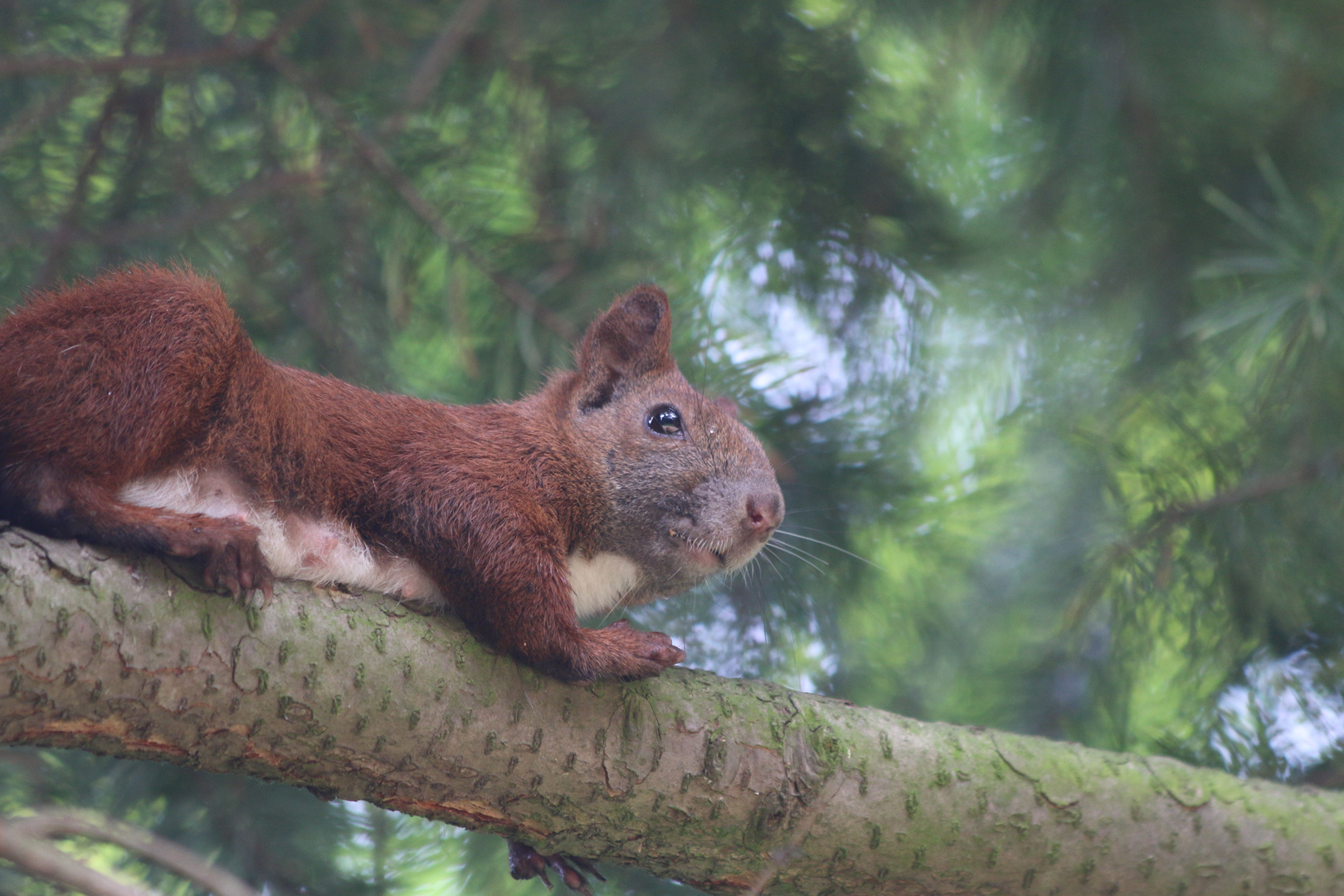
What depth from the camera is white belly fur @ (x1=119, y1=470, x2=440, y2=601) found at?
1.50m

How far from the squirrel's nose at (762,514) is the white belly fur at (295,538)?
1.91 ft

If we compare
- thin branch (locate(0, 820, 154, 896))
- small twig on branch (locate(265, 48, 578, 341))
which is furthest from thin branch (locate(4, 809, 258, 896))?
small twig on branch (locate(265, 48, 578, 341))

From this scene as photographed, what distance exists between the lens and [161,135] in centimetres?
255

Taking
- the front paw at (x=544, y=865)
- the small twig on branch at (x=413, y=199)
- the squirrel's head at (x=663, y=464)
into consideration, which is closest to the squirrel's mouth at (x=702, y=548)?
the squirrel's head at (x=663, y=464)

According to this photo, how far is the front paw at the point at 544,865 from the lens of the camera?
176cm

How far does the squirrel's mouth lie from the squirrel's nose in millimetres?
64

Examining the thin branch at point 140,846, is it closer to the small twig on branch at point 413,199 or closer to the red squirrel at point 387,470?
the red squirrel at point 387,470

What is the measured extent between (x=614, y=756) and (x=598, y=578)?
19.0 inches

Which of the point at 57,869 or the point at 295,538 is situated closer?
the point at 57,869

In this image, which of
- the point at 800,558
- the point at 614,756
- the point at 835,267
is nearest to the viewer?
the point at 614,756

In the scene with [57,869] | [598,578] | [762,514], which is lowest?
[598,578]

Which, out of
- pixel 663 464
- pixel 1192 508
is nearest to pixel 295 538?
pixel 663 464

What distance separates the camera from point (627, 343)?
6.93 feet

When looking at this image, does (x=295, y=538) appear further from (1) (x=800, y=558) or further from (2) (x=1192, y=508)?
(2) (x=1192, y=508)
